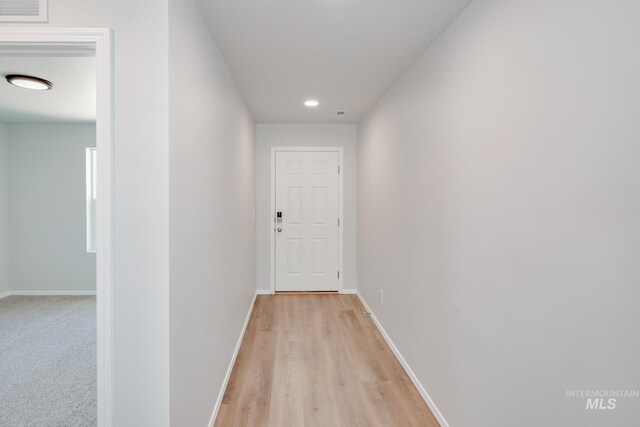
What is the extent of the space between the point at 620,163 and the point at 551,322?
58 centimetres

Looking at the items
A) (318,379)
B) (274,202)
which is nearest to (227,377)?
(318,379)

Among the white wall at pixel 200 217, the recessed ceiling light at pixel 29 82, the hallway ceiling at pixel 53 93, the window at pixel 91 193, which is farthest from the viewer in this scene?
the window at pixel 91 193

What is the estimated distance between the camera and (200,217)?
5.73 ft

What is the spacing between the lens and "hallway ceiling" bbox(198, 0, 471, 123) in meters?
1.73

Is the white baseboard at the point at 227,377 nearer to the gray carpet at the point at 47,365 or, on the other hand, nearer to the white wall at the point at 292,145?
the gray carpet at the point at 47,365

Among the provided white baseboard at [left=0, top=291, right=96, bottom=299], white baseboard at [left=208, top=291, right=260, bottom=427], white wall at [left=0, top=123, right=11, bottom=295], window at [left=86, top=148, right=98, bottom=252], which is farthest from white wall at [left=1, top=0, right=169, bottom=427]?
white wall at [left=0, top=123, right=11, bottom=295]

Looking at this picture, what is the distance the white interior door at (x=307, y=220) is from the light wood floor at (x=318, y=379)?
990mm

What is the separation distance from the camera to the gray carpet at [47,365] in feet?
6.73

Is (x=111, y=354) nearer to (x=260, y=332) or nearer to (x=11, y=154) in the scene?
(x=260, y=332)

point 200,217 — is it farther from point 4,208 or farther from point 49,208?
point 4,208

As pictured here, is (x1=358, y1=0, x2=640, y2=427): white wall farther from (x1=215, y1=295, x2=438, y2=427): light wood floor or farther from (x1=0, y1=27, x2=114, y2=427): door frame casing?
(x1=0, y1=27, x2=114, y2=427): door frame casing

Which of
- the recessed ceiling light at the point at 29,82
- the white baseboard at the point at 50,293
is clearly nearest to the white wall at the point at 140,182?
the recessed ceiling light at the point at 29,82

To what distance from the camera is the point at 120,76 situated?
50.9 inches

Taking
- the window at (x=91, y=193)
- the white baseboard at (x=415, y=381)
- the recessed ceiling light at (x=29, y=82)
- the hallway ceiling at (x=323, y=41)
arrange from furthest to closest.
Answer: the window at (x=91, y=193)
the recessed ceiling light at (x=29, y=82)
the white baseboard at (x=415, y=381)
the hallway ceiling at (x=323, y=41)
